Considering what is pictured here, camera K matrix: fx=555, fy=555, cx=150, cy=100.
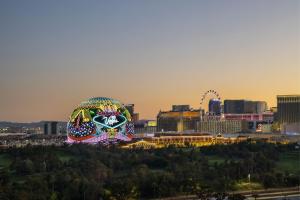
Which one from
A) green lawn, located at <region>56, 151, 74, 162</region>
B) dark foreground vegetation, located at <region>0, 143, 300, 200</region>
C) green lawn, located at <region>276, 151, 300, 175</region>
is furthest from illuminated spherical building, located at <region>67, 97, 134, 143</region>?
green lawn, located at <region>276, 151, 300, 175</region>

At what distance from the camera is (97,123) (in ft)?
383

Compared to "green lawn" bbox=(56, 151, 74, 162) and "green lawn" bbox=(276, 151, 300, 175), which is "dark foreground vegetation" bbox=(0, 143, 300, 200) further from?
"green lawn" bbox=(56, 151, 74, 162)

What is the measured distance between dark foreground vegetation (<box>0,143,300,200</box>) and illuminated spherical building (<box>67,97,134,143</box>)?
27326 millimetres

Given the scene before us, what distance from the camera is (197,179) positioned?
5697cm

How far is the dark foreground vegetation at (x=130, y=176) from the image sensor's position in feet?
158

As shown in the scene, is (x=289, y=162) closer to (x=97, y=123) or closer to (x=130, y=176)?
(x=130, y=176)

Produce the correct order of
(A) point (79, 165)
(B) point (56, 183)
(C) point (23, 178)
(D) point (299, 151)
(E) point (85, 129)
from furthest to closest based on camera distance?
(E) point (85, 129) → (D) point (299, 151) → (A) point (79, 165) → (C) point (23, 178) → (B) point (56, 183)

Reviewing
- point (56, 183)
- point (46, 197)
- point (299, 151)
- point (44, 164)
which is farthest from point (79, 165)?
point (299, 151)

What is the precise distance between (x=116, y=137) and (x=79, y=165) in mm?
53452

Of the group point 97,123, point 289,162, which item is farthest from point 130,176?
point 97,123

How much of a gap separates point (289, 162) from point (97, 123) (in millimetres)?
46164

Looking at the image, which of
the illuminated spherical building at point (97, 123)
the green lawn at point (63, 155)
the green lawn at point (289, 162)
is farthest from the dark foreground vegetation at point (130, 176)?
the illuminated spherical building at point (97, 123)

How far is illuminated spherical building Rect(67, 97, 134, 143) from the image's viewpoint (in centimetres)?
11631

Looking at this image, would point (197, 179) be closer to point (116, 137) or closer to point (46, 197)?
point (46, 197)
